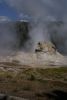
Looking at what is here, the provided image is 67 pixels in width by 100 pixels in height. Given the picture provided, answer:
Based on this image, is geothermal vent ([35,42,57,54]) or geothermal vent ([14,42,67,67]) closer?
geothermal vent ([14,42,67,67])

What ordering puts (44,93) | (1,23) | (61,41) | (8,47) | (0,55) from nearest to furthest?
(44,93), (0,55), (8,47), (61,41), (1,23)

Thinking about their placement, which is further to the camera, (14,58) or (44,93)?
(14,58)

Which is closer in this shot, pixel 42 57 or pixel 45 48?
pixel 42 57

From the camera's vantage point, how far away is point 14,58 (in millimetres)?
55094

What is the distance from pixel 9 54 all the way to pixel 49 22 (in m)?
15.9

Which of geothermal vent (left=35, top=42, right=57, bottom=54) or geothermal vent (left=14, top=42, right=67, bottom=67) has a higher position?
geothermal vent (left=35, top=42, right=57, bottom=54)

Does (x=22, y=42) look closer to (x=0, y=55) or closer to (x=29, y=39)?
(x=29, y=39)

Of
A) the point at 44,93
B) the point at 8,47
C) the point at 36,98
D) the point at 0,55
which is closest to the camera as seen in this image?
the point at 36,98

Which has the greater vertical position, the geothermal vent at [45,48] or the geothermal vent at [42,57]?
the geothermal vent at [45,48]

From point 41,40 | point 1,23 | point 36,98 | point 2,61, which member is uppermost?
point 1,23

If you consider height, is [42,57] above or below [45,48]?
below

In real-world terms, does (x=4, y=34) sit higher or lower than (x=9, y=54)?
higher

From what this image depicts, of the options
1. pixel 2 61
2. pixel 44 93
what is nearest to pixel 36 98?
pixel 44 93

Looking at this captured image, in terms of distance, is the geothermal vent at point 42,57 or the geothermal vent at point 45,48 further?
the geothermal vent at point 45,48
